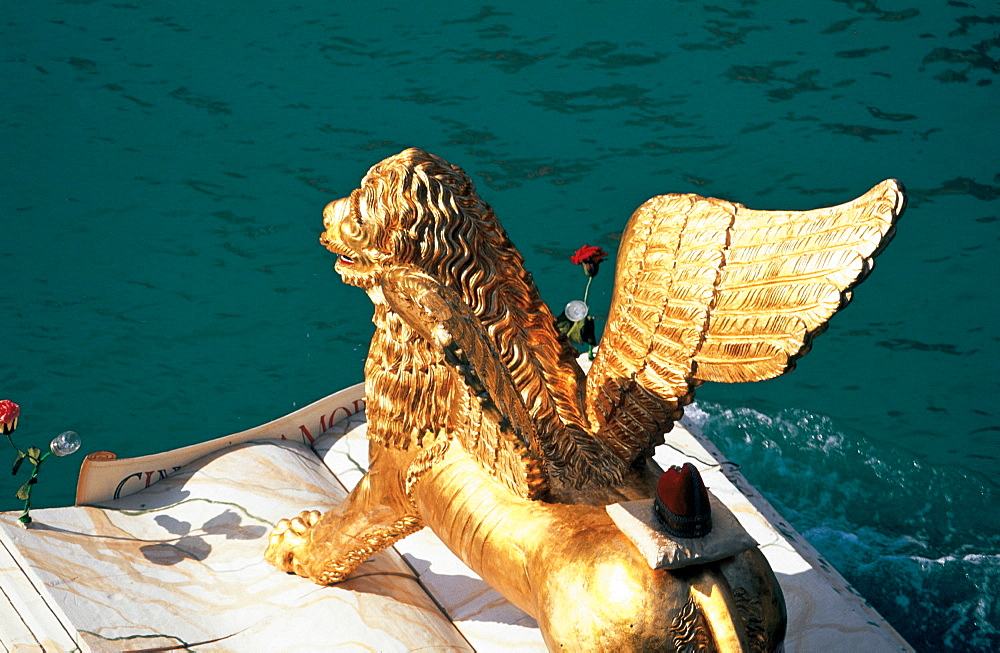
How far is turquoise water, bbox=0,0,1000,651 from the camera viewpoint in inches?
198

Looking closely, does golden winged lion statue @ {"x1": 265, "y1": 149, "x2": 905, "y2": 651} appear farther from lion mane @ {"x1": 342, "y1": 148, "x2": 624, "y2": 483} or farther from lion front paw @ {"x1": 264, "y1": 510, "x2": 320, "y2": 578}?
lion front paw @ {"x1": 264, "y1": 510, "x2": 320, "y2": 578}

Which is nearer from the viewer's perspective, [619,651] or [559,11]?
[619,651]

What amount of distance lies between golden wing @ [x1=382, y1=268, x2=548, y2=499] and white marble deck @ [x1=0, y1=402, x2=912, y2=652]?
0.84 m

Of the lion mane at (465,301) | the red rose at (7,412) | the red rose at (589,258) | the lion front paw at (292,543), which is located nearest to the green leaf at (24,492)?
the red rose at (7,412)

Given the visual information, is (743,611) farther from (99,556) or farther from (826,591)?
(99,556)

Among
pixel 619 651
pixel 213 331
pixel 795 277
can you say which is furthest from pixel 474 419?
pixel 213 331

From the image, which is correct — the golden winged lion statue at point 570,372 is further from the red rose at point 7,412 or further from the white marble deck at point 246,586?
the red rose at point 7,412

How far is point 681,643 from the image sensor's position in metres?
1.88

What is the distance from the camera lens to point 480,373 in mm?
1976

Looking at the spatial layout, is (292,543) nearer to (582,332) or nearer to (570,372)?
(570,372)

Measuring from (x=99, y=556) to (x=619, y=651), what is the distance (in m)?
1.76

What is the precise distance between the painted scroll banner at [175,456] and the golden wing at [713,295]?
1.59 meters

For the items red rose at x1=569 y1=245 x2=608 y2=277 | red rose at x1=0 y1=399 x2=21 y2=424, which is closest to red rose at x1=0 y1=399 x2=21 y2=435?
red rose at x1=0 y1=399 x2=21 y2=424

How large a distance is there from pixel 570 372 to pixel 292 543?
41.9 inches
